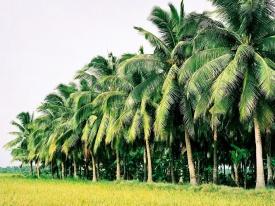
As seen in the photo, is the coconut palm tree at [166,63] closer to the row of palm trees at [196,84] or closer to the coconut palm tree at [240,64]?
the row of palm trees at [196,84]

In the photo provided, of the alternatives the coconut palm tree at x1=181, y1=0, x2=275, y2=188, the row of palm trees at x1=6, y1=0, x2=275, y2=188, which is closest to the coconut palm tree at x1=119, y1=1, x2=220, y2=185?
the row of palm trees at x1=6, y1=0, x2=275, y2=188

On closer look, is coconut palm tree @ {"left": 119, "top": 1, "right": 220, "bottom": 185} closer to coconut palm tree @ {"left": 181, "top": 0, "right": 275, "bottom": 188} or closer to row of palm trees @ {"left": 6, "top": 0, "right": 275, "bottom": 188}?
row of palm trees @ {"left": 6, "top": 0, "right": 275, "bottom": 188}

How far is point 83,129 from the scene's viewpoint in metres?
37.1

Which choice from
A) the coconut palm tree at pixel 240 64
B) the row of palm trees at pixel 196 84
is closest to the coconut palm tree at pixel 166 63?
the row of palm trees at pixel 196 84

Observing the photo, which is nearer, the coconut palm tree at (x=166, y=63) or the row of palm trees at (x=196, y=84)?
the row of palm trees at (x=196, y=84)

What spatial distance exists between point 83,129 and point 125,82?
9153 millimetres

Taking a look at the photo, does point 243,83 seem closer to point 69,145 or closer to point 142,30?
Result: point 142,30

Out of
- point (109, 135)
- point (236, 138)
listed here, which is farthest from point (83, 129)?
point (236, 138)

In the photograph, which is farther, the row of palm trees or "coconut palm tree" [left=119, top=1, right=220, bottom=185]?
"coconut palm tree" [left=119, top=1, right=220, bottom=185]

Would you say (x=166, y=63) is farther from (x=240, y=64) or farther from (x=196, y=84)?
(x=240, y=64)

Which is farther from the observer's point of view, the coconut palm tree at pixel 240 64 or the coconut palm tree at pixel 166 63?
the coconut palm tree at pixel 166 63

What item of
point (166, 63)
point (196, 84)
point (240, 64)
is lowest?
point (196, 84)

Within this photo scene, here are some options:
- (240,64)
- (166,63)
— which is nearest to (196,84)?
(240,64)

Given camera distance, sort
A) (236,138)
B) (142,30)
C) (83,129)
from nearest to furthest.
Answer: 1. (142,30)
2. (236,138)
3. (83,129)
